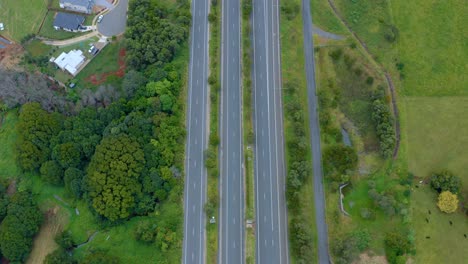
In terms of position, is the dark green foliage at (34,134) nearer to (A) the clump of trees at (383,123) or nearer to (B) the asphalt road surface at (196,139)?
(B) the asphalt road surface at (196,139)

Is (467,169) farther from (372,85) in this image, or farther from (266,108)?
(266,108)

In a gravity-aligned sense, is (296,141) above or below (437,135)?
above

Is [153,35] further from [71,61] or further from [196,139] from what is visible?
[196,139]

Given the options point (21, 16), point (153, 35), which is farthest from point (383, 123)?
point (21, 16)

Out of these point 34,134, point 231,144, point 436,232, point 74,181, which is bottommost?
point 436,232

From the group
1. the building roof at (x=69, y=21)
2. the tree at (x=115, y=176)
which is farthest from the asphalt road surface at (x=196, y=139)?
the building roof at (x=69, y=21)

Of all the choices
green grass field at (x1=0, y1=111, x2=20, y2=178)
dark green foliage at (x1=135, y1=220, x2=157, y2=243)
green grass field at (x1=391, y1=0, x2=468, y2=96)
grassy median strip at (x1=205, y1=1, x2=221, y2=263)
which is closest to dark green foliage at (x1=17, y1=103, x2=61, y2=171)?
green grass field at (x1=0, y1=111, x2=20, y2=178)
